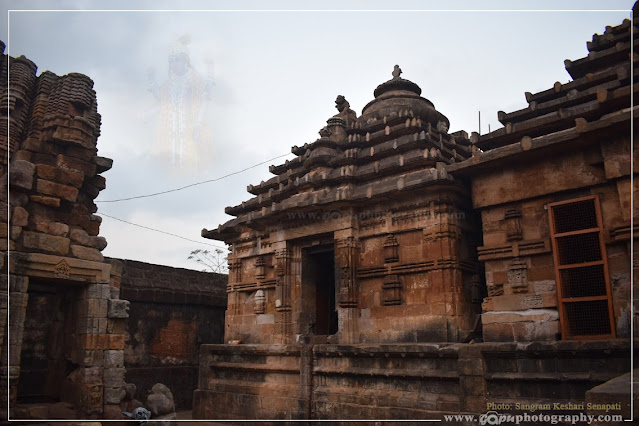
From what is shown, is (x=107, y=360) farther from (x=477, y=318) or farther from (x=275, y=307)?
(x=477, y=318)

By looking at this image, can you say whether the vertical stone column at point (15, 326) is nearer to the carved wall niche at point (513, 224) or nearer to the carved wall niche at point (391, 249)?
the carved wall niche at point (391, 249)

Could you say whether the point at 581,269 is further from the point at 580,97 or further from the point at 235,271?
the point at 235,271

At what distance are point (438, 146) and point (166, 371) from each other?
34.9 ft

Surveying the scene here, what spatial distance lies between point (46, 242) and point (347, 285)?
5873mm

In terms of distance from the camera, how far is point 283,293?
12.5 m

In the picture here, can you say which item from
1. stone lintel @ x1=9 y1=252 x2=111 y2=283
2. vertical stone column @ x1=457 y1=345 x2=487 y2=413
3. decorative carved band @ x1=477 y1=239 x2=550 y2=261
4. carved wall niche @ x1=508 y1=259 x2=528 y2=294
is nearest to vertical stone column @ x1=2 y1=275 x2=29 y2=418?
stone lintel @ x1=9 y1=252 x2=111 y2=283

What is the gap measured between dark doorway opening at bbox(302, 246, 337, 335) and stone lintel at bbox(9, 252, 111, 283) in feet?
16.7

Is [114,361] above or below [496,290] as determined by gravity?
below

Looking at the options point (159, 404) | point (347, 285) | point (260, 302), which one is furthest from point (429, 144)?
point (159, 404)

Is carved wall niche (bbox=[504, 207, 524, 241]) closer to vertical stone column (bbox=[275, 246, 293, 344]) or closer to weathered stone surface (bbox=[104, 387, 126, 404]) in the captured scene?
vertical stone column (bbox=[275, 246, 293, 344])

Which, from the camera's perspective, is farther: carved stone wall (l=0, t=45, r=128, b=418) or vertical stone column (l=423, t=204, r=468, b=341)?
vertical stone column (l=423, t=204, r=468, b=341)

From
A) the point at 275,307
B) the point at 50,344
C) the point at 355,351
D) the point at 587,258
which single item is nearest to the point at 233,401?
the point at 275,307

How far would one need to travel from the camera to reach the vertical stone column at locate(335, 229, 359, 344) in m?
11.0

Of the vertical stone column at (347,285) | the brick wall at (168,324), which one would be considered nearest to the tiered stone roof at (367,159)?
the vertical stone column at (347,285)
